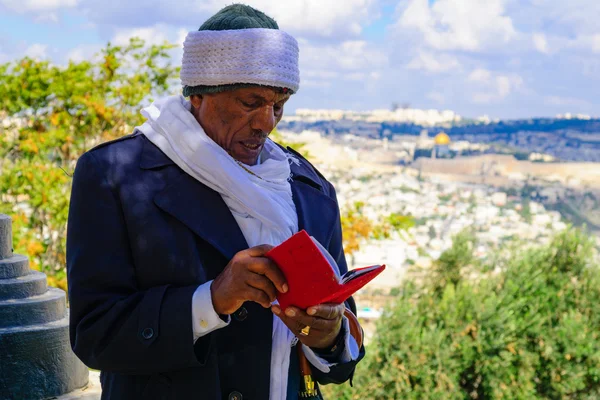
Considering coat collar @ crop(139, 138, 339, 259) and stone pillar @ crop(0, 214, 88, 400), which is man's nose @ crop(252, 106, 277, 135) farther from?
stone pillar @ crop(0, 214, 88, 400)

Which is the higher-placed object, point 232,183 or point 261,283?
point 232,183

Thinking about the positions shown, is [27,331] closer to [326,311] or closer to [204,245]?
[204,245]

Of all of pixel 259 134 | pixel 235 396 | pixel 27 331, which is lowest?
pixel 27 331

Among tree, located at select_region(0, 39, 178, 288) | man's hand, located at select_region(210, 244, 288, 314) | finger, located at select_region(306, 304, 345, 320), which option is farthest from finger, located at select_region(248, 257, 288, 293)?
tree, located at select_region(0, 39, 178, 288)

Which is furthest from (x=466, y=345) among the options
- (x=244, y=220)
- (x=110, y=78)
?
(x=244, y=220)

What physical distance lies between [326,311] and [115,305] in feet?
1.52

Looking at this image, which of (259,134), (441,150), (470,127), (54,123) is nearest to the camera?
(259,134)

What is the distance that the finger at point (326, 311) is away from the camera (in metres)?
1.76

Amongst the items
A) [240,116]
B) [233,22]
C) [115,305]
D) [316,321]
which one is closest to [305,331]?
[316,321]

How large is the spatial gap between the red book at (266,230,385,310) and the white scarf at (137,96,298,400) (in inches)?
10.7

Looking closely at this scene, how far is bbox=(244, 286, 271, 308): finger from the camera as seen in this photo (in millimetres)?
1727

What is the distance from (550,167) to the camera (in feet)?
112

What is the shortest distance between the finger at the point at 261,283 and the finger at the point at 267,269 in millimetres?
10

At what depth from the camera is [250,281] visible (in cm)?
171
